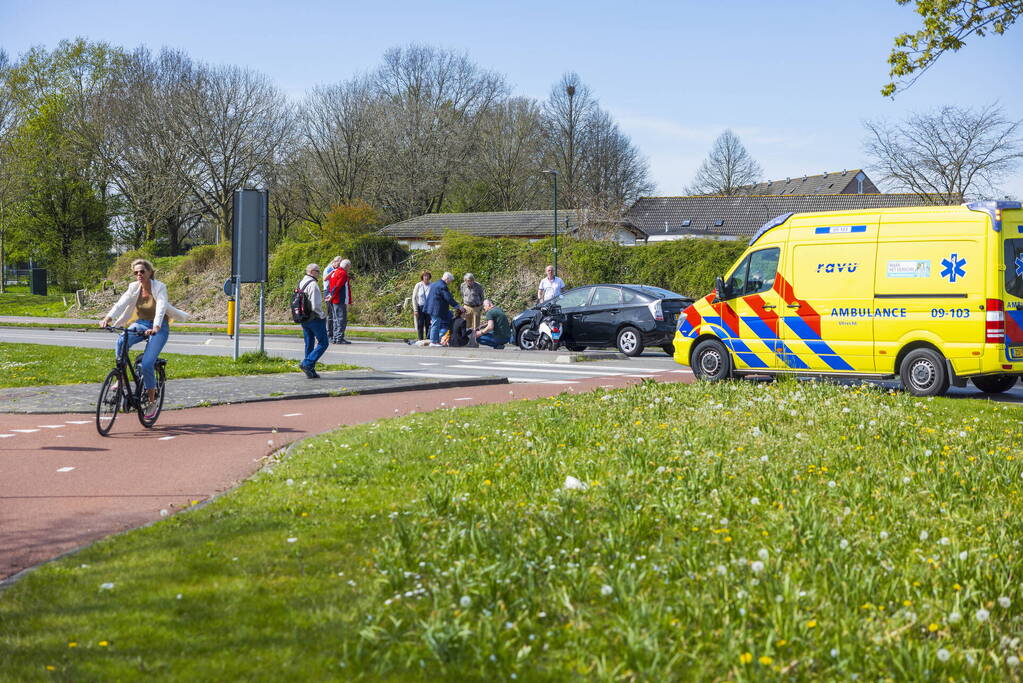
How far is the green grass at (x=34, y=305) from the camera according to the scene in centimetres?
4500

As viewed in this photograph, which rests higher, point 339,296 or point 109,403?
point 339,296

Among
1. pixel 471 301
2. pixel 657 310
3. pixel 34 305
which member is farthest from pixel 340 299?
pixel 34 305

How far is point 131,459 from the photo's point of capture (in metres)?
8.78

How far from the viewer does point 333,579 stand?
4.63 m

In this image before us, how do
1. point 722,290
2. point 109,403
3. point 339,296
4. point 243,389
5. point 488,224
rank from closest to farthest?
point 109,403 < point 243,389 < point 722,290 < point 339,296 < point 488,224

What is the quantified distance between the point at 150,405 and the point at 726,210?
63.7m

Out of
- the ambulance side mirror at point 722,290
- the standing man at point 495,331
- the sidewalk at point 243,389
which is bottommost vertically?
the sidewalk at point 243,389

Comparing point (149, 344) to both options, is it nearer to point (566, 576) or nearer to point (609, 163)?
point (566, 576)

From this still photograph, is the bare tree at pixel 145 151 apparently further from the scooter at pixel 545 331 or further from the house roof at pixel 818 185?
the house roof at pixel 818 185

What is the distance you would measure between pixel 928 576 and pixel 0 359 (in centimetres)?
1721

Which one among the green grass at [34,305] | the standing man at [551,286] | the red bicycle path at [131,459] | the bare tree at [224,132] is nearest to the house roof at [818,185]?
the bare tree at [224,132]

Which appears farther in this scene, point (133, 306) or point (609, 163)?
point (609, 163)

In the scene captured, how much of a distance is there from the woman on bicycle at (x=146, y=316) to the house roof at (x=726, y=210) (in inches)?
2275

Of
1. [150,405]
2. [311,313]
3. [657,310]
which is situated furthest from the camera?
[657,310]
